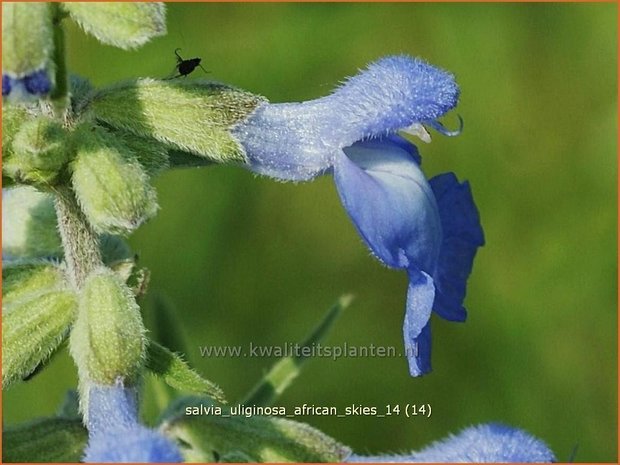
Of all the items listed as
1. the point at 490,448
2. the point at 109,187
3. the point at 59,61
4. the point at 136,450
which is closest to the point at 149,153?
the point at 109,187

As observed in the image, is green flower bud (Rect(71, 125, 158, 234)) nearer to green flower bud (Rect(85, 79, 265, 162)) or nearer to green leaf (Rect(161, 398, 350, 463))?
green flower bud (Rect(85, 79, 265, 162))

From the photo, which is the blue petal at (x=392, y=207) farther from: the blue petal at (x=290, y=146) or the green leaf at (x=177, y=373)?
the green leaf at (x=177, y=373)

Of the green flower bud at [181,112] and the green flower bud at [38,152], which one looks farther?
the green flower bud at [181,112]

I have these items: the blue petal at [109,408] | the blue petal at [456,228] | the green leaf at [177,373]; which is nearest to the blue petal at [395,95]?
the blue petal at [456,228]

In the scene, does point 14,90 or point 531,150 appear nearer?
point 14,90

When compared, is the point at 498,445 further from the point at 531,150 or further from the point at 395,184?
the point at 531,150

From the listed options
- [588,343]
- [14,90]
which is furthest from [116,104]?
[588,343]

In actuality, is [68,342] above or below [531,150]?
above

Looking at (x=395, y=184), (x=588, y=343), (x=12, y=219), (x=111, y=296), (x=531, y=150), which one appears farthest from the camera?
(x=531, y=150)
